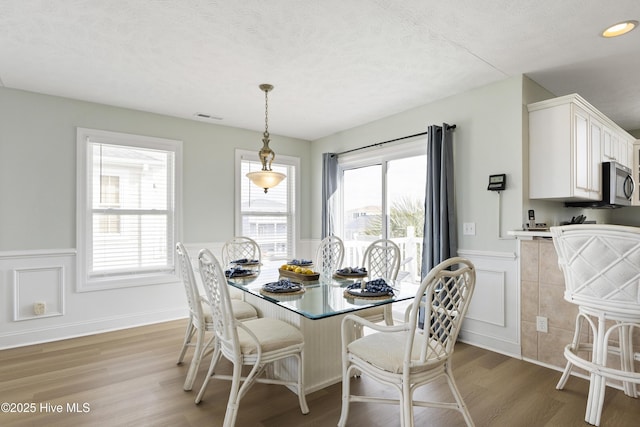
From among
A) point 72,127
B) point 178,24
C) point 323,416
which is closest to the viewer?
point 323,416

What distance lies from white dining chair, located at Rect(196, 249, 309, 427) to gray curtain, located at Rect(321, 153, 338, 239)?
2.85 meters

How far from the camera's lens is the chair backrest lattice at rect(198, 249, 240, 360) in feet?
6.29

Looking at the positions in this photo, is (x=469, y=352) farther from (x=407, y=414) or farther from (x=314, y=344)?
(x=407, y=414)

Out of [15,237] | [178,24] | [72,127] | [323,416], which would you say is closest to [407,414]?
[323,416]

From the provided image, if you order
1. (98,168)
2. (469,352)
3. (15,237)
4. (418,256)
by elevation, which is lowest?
(469,352)

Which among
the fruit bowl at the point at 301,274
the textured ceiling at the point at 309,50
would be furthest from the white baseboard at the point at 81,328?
the textured ceiling at the point at 309,50

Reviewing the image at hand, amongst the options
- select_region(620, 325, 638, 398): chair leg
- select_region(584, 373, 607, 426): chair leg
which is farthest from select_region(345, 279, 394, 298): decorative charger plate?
select_region(620, 325, 638, 398): chair leg

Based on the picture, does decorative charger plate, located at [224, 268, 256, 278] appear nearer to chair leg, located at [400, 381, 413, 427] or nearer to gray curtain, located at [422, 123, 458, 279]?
chair leg, located at [400, 381, 413, 427]

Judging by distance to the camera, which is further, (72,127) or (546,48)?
(72,127)

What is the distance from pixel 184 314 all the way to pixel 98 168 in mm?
2014

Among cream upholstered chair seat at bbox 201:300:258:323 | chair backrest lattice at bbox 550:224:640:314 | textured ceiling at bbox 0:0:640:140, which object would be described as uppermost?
textured ceiling at bbox 0:0:640:140

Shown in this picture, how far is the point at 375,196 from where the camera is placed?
4.65 m

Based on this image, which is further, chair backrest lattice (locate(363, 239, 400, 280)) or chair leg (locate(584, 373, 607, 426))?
chair backrest lattice (locate(363, 239, 400, 280))

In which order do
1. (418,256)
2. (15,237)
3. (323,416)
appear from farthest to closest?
(418,256), (15,237), (323,416)
